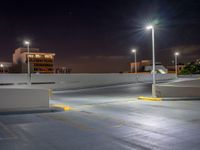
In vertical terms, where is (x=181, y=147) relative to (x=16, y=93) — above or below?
below

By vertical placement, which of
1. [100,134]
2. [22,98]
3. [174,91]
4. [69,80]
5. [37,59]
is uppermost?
[37,59]

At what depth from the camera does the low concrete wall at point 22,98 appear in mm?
13719

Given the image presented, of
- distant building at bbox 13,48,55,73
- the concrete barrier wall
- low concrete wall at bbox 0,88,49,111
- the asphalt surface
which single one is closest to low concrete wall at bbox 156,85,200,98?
the asphalt surface

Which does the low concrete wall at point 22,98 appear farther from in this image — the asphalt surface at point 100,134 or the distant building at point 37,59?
the distant building at point 37,59

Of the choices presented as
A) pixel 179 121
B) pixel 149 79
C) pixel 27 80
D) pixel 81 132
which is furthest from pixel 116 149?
pixel 149 79

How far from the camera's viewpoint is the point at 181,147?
689 centimetres

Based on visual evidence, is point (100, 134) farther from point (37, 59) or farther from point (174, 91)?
point (37, 59)

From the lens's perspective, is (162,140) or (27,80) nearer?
(162,140)

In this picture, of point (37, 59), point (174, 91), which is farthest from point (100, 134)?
point (37, 59)

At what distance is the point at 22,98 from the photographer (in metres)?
14.2

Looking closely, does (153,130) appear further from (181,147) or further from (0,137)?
(0,137)

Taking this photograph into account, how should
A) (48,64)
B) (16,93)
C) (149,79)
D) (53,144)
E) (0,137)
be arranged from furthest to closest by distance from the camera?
1. (48,64)
2. (149,79)
3. (16,93)
4. (0,137)
5. (53,144)

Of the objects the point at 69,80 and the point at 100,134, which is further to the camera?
the point at 69,80

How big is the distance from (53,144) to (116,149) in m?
1.79
